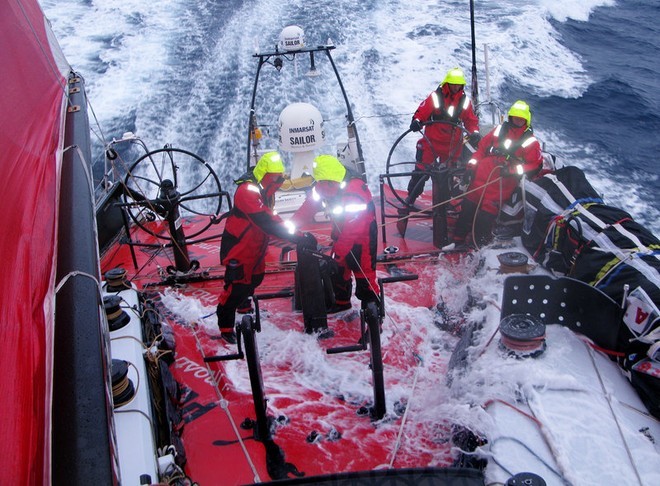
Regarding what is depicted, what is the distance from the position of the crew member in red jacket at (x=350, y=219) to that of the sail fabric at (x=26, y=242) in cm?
157

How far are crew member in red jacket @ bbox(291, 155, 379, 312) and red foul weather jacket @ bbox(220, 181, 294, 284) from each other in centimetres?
32

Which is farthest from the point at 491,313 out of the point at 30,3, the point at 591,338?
the point at 30,3

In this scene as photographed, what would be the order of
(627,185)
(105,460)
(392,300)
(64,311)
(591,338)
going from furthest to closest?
(627,185)
(392,300)
(591,338)
(64,311)
(105,460)

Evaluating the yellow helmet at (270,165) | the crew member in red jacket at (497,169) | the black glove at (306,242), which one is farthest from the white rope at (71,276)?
the crew member in red jacket at (497,169)

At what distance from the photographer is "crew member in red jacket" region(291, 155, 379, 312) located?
138 inches

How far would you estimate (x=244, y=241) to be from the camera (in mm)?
3701

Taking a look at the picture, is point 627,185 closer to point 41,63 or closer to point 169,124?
point 169,124

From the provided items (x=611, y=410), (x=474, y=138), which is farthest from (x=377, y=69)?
(x=611, y=410)

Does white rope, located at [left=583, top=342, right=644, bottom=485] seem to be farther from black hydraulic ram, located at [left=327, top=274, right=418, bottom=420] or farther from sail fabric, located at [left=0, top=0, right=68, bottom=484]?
sail fabric, located at [left=0, top=0, right=68, bottom=484]

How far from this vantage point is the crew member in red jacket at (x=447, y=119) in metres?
5.21

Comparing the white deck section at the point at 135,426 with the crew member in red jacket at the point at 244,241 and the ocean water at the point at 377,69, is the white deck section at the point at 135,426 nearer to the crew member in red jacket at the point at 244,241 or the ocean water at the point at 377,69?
the crew member in red jacket at the point at 244,241

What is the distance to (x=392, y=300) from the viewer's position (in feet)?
13.5

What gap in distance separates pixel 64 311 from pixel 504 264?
108 inches

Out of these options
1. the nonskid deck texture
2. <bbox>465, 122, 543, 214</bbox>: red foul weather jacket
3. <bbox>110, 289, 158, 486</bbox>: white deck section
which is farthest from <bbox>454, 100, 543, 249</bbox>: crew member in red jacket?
<bbox>110, 289, 158, 486</bbox>: white deck section
